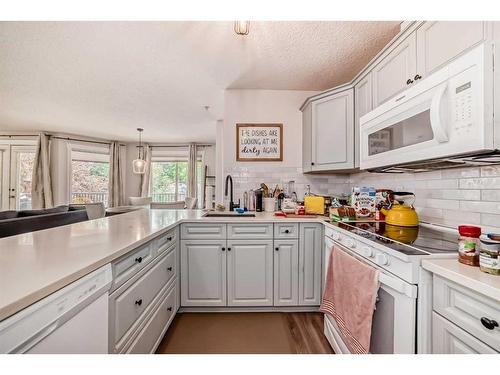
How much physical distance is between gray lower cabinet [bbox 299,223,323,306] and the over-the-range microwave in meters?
0.89

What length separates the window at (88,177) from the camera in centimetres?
581

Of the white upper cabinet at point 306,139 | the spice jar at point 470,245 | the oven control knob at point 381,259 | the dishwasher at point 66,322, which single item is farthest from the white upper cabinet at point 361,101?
the dishwasher at point 66,322

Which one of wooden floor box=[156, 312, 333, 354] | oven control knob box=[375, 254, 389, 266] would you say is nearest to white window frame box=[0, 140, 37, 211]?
wooden floor box=[156, 312, 333, 354]

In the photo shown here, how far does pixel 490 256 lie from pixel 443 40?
3.54ft

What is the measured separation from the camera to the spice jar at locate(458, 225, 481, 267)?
31.6 inches

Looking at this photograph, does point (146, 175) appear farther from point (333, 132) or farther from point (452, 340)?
point (452, 340)

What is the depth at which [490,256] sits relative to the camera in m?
0.72

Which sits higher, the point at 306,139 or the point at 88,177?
the point at 306,139

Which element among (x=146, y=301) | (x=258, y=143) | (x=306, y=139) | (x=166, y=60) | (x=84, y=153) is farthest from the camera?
(x=84, y=153)

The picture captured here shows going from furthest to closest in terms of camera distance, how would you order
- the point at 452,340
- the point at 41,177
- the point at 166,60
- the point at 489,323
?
the point at 41,177 → the point at 166,60 → the point at 452,340 → the point at 489,323

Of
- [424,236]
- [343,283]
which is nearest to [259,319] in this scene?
[343,283]

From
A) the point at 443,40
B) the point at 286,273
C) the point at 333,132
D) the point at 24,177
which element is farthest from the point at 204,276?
the point at 24,177

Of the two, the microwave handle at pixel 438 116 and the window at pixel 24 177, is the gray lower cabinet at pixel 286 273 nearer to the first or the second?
the microwave handle at pixel 438 116
